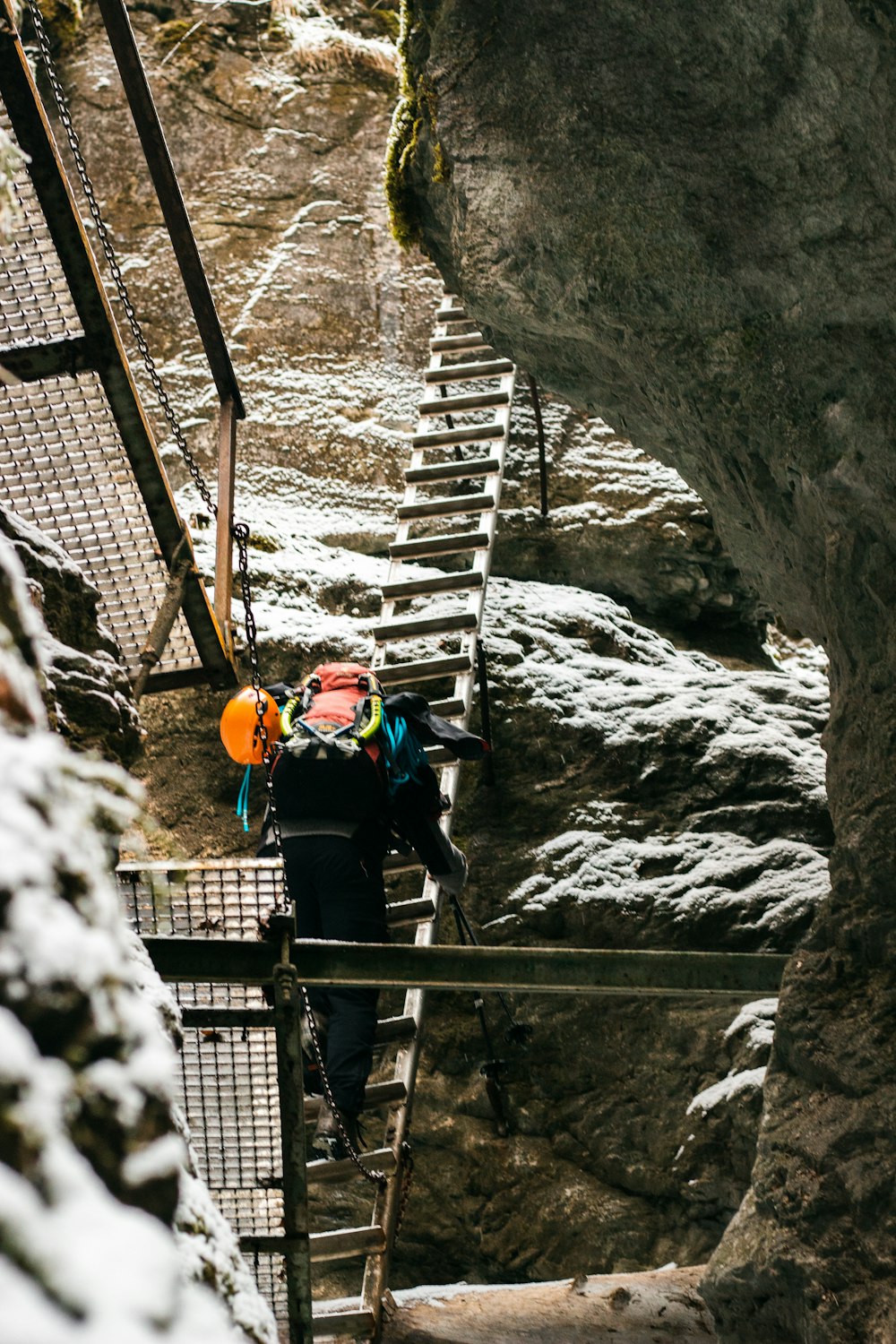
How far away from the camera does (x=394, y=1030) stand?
572 centimetres

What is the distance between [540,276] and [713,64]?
3.24 feet

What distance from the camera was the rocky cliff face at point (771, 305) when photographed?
12.6 ft

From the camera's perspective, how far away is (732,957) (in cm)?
451

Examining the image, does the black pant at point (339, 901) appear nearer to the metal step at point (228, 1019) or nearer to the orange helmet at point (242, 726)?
the orange helmet at point (242, 726)

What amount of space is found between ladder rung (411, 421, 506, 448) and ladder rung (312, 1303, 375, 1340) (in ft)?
16.5

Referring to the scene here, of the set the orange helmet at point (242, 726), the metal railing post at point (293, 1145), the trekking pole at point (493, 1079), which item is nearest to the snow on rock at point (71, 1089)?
the metal railing post at point (293, 1145)

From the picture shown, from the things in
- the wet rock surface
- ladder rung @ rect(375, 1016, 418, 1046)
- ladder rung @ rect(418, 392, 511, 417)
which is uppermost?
the wet rock surface

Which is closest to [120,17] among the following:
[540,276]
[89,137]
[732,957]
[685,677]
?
[540,276]

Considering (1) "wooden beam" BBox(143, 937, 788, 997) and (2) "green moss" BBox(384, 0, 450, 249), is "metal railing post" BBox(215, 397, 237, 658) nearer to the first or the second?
(2) "green moss" BBox(384, 0, 450, 249)

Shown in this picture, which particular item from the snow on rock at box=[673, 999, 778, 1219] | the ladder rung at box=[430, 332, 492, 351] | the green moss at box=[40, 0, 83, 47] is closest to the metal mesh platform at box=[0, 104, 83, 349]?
the snow on rock at box=[673, 999, 778, 1219]

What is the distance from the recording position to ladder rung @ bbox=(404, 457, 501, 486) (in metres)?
8.03

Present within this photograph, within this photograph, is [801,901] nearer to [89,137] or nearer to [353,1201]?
[353,1201]

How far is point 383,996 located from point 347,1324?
7.28ft

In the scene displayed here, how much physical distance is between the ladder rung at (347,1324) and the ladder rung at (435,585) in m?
3.68
